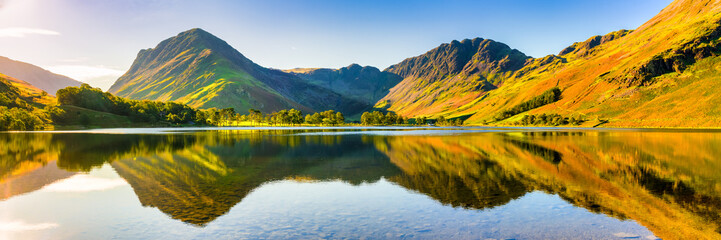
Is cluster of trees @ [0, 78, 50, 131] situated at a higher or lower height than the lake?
higher

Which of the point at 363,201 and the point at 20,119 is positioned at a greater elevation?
the point at 20,119

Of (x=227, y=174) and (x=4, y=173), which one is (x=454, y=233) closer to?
(x=227, y=174)

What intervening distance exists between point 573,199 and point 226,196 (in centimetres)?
2288

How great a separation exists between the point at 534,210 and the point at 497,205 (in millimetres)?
2029

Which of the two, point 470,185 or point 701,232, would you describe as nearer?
point 701,232

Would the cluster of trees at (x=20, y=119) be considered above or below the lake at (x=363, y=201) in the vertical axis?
above

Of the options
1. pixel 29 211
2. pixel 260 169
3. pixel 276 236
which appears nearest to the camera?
pixel 276 236

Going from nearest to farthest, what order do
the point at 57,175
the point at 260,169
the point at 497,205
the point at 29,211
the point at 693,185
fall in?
the point at 29,211
the point at 497,205
the point at 693,185
the point at 57,175
the point at 260,169

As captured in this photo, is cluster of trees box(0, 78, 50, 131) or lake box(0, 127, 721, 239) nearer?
lake box(0, 127, 721, 239)

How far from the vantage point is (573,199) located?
72.2 feet

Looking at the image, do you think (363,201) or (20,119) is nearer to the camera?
(363,201)

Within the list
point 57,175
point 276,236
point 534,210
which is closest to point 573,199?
point 534,210

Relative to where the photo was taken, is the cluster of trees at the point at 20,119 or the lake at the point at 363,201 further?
the cluster of trees at the point at 20,119

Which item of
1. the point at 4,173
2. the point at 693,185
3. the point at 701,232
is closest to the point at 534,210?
the point at 701,232
